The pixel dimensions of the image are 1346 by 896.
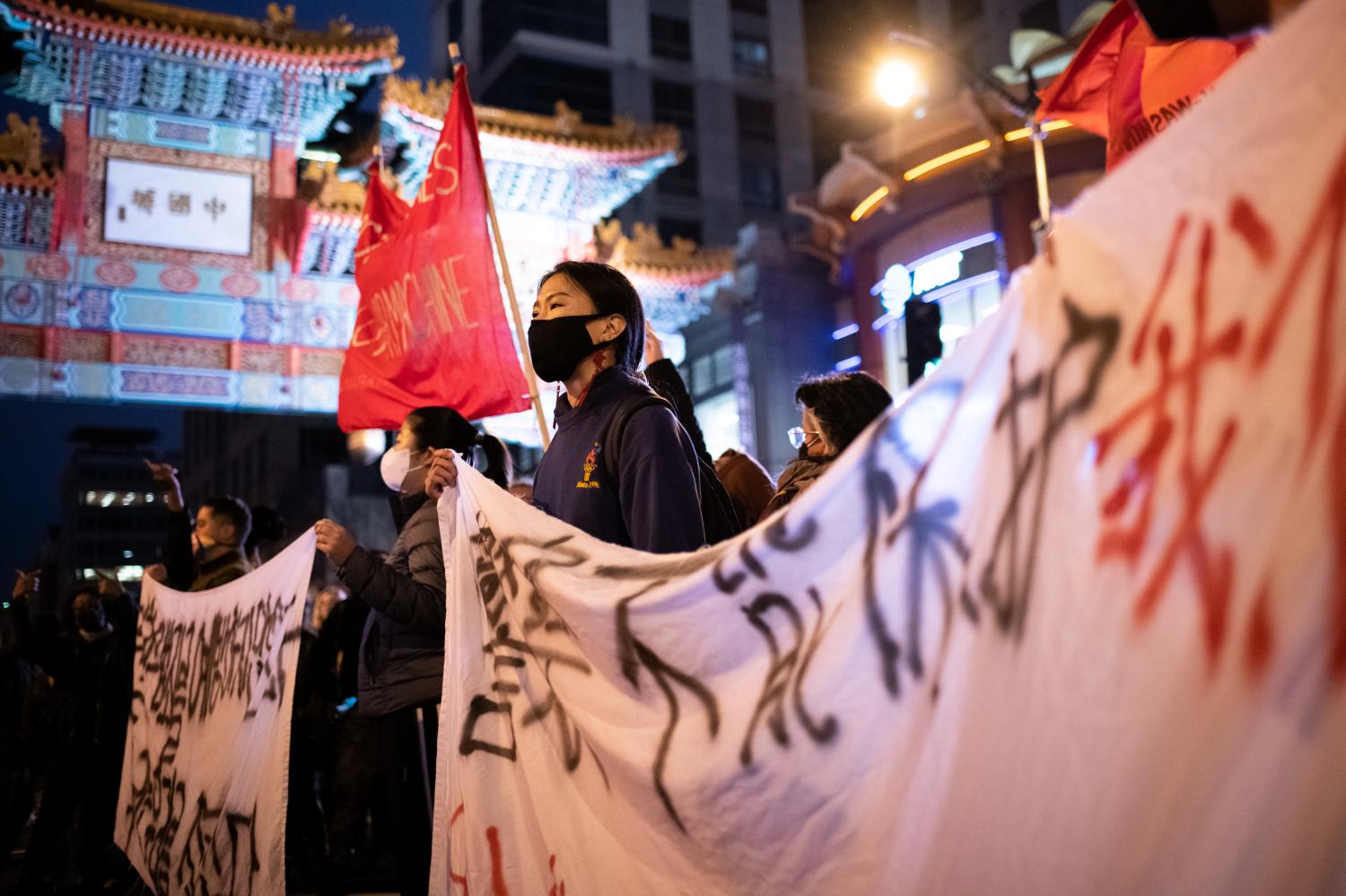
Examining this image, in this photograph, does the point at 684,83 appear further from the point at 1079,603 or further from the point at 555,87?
the point at 1079,603

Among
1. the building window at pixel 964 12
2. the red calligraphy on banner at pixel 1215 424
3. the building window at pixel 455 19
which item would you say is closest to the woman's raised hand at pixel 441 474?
the red calligraphy on banner at pixel 1215 424

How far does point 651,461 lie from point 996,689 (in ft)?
3.90

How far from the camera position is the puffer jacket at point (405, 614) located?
3271 millimetres

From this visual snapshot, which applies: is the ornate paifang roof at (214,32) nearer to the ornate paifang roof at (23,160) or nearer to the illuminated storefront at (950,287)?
the ornate paifang roof at (23,160)

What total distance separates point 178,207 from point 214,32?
7.44ft

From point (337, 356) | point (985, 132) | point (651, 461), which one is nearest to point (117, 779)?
point (651, 461)

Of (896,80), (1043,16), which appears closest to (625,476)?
(896,80)

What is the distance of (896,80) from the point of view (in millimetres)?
9945

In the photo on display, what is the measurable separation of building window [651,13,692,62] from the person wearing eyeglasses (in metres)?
37.1

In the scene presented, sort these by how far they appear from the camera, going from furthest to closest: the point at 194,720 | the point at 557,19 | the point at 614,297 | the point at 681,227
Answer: the point at 557,19, the point at 681,227, the point at 194,720, the point at 614,297

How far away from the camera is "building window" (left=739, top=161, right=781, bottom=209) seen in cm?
3716

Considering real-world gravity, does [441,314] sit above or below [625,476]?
above

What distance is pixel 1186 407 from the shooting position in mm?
1317

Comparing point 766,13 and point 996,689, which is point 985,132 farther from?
point 766,13
